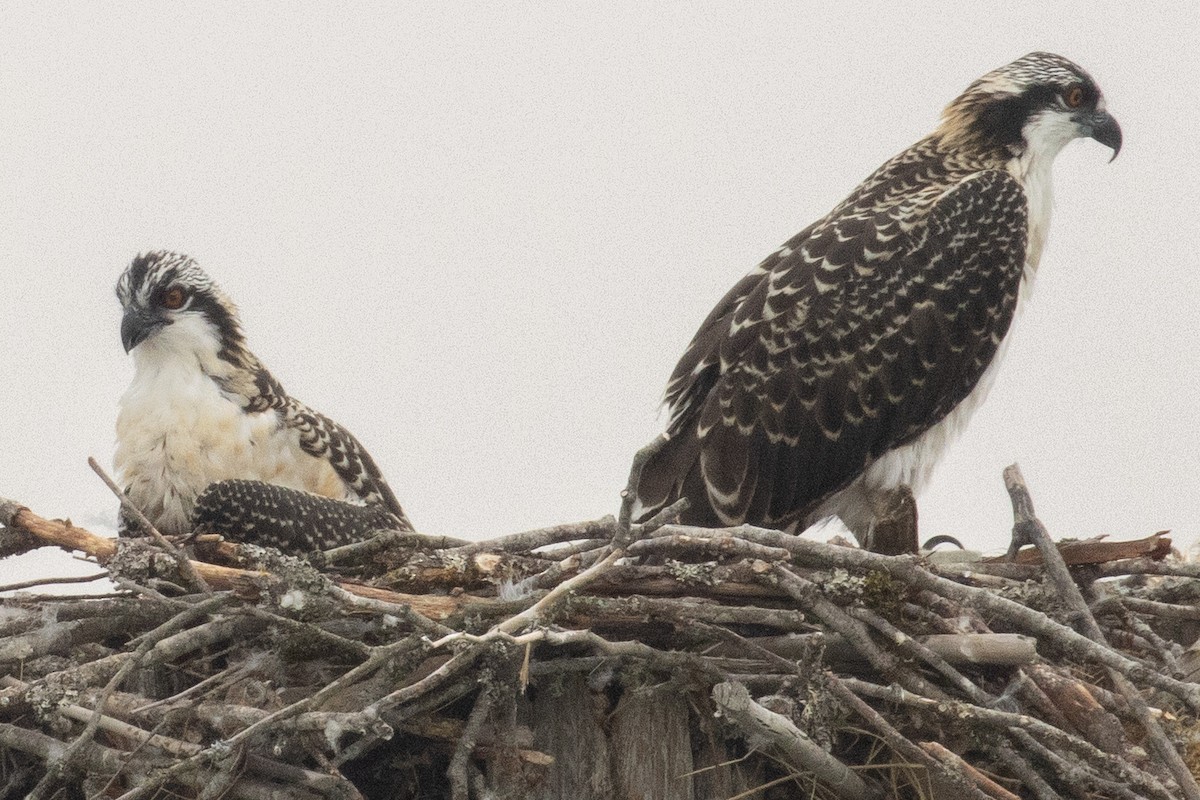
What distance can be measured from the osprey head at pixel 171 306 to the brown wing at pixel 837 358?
81.4 inches

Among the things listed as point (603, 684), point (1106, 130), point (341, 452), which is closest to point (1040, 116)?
point (1106, 130)

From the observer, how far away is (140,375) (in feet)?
23.3

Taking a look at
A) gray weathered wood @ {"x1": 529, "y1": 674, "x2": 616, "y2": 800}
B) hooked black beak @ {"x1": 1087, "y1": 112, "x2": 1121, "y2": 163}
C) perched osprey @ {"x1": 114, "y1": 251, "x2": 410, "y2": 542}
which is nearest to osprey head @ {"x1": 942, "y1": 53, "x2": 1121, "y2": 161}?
hooked black beak @ {"x1": 1087, "y1": 112, "x2": 1121, "y2": 163}

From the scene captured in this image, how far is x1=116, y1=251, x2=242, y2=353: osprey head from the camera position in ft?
23.4

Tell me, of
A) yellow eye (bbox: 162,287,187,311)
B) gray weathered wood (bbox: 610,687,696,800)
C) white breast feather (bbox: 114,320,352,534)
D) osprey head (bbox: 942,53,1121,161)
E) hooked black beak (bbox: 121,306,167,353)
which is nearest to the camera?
gray weathered wood (bbox: 610,687,696,800)

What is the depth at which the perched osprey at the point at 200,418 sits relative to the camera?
671 cm

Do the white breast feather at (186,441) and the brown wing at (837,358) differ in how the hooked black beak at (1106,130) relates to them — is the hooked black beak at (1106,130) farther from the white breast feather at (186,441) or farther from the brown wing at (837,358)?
the white breast feather at (186,441)

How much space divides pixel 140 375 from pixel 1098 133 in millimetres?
4630

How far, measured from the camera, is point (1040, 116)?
773 centimetres

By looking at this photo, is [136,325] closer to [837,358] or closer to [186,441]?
[186,441]

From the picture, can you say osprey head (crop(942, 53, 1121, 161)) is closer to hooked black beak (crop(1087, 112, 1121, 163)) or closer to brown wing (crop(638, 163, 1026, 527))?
hooked black beak (crop(1087, 112, 1121, 163))

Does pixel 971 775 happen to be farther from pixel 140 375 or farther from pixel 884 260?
pixel 140 375

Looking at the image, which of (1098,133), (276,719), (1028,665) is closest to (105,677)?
(276,719)

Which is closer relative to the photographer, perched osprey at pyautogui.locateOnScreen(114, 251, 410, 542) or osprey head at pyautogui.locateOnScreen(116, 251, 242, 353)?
perched osprey at pyautogui.locateOnScreen(114, 251, 410, 542)
